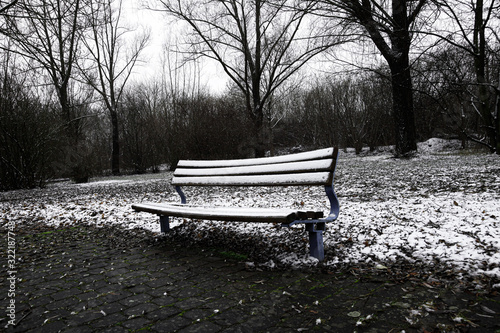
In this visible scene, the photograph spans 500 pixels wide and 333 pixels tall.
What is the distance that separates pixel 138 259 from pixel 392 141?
79.5 ft

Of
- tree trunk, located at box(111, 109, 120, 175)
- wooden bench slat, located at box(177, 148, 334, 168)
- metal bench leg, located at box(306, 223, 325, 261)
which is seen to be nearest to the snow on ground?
metal bench leg, located at box(306, 223, 325, 261)

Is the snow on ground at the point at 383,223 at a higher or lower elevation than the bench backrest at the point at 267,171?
lower

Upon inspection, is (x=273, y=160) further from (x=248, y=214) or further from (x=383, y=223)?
(x=383, y=223)

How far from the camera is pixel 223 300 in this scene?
7.26 feet

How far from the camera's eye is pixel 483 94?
1002 centimetres

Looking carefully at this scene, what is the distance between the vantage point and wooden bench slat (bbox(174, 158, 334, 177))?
9.57 feet

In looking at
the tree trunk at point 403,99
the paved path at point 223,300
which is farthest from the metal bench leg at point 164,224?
the tree trunk at point 403,99

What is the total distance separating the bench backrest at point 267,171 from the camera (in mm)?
2879

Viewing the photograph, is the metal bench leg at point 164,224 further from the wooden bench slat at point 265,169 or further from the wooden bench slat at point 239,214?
the wooden bench slat at point 265,169

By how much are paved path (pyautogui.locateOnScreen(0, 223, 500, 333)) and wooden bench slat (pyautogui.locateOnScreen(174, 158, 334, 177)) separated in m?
0.92

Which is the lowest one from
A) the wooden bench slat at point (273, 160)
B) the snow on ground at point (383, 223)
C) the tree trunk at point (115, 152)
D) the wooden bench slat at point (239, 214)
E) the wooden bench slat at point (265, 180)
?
the snow on ground at point (383, 223)

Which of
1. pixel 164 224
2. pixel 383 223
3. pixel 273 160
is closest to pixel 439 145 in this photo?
pixel 383 223

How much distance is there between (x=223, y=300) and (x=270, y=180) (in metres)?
1.44

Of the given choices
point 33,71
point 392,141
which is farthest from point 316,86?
point 33,71
